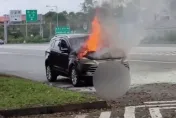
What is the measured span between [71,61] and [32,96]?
4159 mm

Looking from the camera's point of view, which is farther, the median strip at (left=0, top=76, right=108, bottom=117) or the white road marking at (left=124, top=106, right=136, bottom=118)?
the median strip at (left=0, top=76, right=108, bottom=117)

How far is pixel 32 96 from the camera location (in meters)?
10.4

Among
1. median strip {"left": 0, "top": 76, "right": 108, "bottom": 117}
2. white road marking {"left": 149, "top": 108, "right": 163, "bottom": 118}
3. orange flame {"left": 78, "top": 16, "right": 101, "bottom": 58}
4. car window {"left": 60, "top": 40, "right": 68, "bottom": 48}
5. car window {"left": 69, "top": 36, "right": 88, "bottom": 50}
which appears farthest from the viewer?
car window {"left": 60, "top": 40, "right": 68, "bottom": 48}

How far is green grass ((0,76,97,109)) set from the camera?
9.52 m

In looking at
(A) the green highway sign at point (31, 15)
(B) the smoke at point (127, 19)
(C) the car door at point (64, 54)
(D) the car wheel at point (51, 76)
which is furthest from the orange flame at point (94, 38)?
(A) the green highway sign at point (31, 15)

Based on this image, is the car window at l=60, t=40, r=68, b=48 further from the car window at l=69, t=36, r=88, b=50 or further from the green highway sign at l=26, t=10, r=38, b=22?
the green highway sign at l=26, t=10, r=38, b=22

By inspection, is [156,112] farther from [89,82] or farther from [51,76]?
[51,76]

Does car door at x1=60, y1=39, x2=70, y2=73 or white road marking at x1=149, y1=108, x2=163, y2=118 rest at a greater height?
car door at x1=60, y1=39, x2=70, y2=73

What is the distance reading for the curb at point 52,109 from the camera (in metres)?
9.01

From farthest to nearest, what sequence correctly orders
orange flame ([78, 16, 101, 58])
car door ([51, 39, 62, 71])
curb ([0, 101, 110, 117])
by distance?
car door ([51, 39, 62, 71]) < orange flame ([78, 16, 101, 58]) < curb ([0, 101, 110, 117])

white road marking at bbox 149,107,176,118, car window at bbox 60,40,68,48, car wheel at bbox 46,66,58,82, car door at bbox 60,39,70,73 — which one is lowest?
car wheel at bbox 46,66,58,82

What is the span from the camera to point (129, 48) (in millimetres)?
12086

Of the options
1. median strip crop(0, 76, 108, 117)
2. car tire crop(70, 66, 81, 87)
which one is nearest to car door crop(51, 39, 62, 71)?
car tire crop(70, 66, 81, 87)

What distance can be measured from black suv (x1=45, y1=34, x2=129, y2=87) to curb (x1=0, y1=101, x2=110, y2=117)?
2.34 meters
